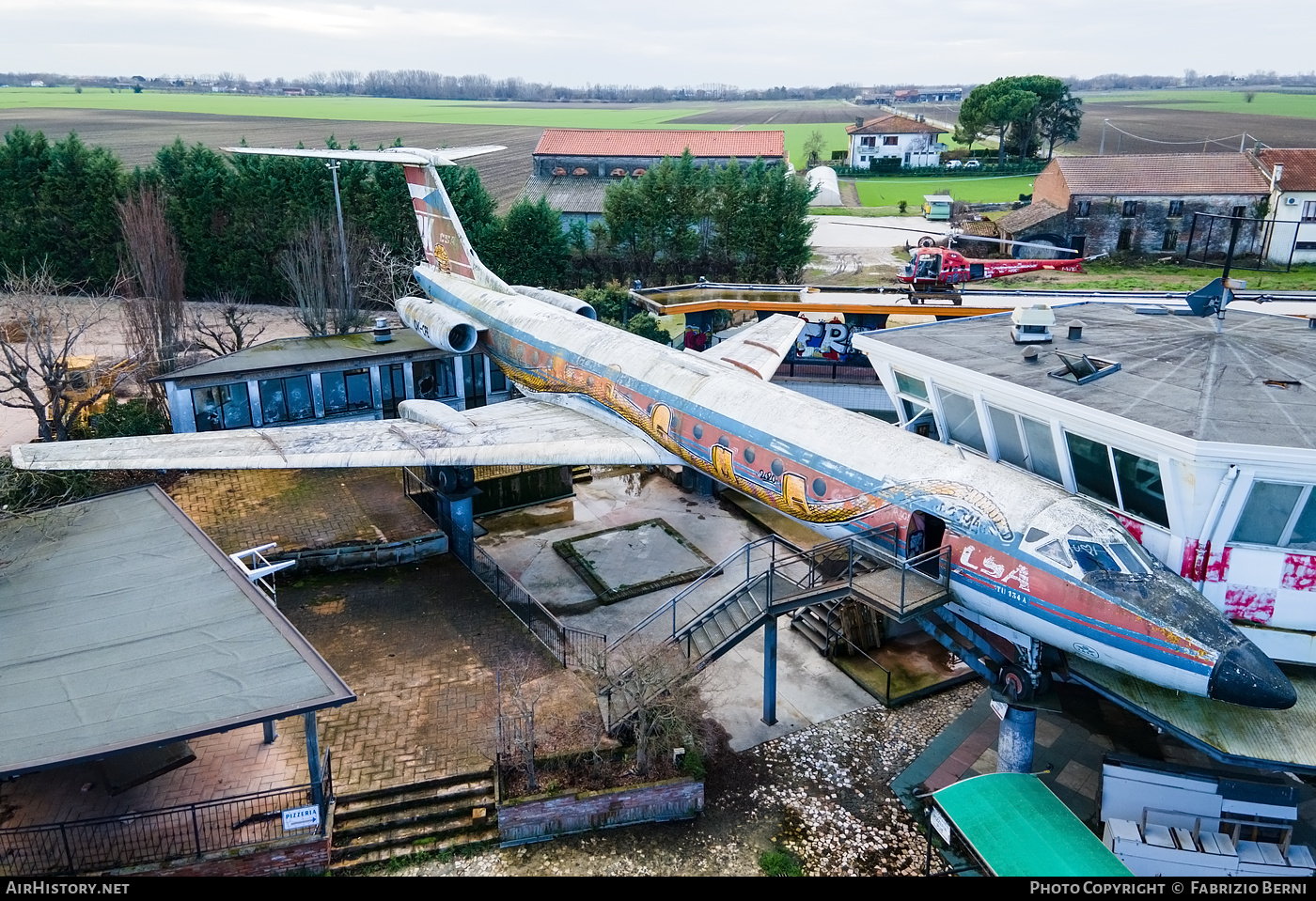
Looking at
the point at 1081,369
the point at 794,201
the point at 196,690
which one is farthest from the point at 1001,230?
the point at 196,690

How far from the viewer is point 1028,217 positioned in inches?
2687

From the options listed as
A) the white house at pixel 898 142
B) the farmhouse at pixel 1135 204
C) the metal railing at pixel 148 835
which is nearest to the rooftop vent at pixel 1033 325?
the metal railing at pixel 148 835

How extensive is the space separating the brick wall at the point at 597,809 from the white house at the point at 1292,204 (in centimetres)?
6567

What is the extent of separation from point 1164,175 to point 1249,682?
211ft

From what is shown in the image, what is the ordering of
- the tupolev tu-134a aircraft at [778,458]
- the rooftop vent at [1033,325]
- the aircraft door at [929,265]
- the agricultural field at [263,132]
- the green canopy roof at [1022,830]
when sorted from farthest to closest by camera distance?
the agricultural field at [263,132]
the aircraft door at [929,265]
the rooftop vent at [1033,325]
the tupolev tu-134a aircraft at [778,458]
the green canopy roof at [1022,830]

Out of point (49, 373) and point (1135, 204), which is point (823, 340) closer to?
point (49, 373)

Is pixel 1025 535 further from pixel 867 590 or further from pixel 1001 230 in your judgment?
pixel 1001 230

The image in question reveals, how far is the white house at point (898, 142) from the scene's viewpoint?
11200 centimetres

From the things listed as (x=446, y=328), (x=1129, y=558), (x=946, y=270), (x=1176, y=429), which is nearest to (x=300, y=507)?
(x=446, y=328)

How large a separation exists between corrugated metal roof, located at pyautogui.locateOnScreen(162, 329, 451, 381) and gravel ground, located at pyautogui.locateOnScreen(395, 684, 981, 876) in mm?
23840

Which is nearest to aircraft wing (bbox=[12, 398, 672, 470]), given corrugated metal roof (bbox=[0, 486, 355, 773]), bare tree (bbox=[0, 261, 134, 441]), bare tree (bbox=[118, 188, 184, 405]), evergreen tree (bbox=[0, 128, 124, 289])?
corrugated metal roof (bbox=[0, 486, 355, 773])

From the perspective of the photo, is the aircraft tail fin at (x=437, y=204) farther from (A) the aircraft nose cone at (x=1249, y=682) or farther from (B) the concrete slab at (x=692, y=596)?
(A) the aircraft nose cone at (x=1249, y=682)

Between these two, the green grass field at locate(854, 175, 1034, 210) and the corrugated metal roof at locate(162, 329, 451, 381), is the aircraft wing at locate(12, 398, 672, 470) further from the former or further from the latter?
the green grass field at locate(854, 175, 1034, 210)

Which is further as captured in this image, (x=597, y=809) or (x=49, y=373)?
(x=49, y=373)
